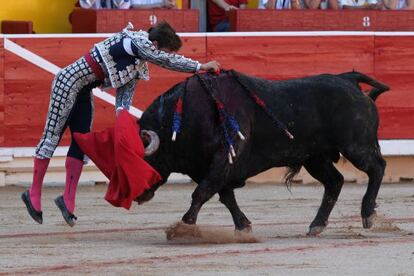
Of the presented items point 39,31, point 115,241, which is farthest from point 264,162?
point 39,31

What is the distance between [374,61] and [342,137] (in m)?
4.45

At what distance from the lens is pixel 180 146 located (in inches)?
346

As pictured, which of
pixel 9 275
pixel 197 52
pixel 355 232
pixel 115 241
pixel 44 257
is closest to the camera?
pixel 9 275

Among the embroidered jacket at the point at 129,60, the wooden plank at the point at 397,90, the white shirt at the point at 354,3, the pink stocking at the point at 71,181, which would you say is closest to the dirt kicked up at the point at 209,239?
the pink stocking at the point at 71,181

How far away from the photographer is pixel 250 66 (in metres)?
13.1

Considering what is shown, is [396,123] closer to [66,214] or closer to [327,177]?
[327,177]

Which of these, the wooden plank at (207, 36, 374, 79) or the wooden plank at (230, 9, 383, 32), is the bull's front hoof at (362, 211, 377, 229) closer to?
the wooden plank at (207, 36, 374, 79)

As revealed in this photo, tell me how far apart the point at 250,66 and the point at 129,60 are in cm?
436

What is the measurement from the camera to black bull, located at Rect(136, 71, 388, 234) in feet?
28.7

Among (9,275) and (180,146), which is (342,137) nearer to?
(180,146)

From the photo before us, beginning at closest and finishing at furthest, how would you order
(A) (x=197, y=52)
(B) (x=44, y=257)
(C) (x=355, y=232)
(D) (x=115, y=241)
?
(B) (x=44, y=257) → (D) (x=115, y=241) → (C) (x=355, y=232) → (A) (x=197, y=52)

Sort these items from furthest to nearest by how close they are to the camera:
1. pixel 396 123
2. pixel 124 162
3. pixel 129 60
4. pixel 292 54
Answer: pixel 396 123 < pixel 292 54 < pixel 129 60 < pixel 124 162

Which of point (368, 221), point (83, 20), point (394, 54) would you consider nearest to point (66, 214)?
point (368, 221)

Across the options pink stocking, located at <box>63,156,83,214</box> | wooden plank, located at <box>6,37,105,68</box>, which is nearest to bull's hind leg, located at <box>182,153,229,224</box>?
pink stocking, located at <box>63,156,83,214</box>
